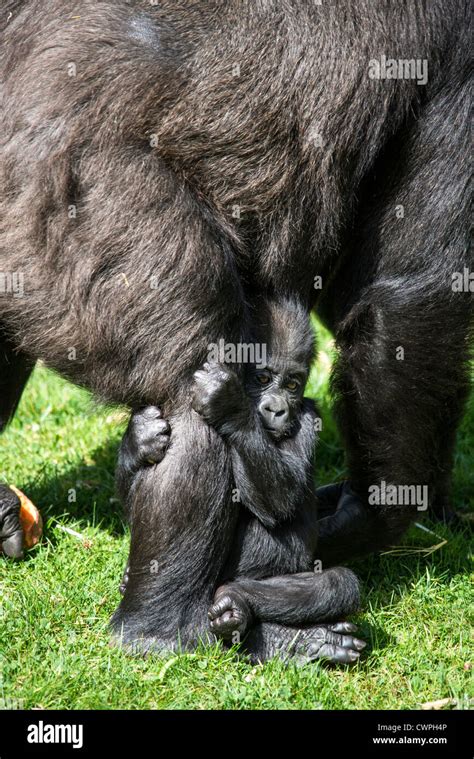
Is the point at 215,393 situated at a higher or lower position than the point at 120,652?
higher

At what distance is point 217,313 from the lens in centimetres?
422

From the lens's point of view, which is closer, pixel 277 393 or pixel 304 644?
pixel 304 644

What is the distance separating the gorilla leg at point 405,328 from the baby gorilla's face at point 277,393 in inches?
14.7

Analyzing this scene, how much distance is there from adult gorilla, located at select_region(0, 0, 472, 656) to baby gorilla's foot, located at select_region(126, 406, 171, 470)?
1.8 inches

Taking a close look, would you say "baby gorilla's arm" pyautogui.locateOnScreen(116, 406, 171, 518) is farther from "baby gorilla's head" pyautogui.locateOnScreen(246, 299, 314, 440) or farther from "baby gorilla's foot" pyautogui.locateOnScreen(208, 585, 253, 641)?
"baby gorilla's foot" pyautogui.locateOnScreen(208, 585, 253, 641)

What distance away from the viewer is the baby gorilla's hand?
13.8ft

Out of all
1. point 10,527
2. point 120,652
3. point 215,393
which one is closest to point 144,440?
point 215,393

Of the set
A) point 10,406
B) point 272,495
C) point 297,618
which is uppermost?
point 10,406

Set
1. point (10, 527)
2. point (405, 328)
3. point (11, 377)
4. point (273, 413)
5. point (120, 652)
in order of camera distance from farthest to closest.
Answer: point (11, 377)
point (10, 527)
point (405, 328)
point (273, 413)
point (120, 652)

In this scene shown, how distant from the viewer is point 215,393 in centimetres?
420

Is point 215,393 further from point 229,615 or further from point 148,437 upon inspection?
point 229,615

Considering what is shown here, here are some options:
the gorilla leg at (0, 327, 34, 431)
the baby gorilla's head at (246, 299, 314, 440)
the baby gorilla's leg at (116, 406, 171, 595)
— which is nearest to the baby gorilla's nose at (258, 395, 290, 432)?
the baby gorilla's head at (246, 299, 314, 440)

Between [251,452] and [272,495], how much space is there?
216 mm

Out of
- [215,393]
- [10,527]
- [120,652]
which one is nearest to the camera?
[215,393]
